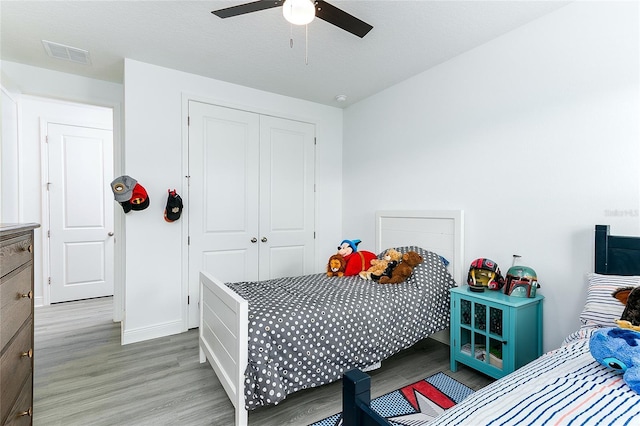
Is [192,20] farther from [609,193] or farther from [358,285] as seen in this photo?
[609,193]

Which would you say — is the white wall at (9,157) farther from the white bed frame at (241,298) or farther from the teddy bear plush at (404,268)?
the teddy bear plush at (404,268)

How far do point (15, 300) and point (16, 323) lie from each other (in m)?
0.10

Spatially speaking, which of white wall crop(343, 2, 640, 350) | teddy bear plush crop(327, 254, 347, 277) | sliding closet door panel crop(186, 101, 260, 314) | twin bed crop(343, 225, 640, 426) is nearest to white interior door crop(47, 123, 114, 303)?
sliding closet door panel crop(186, 101, 260, 314)

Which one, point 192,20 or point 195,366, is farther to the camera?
point 195,366

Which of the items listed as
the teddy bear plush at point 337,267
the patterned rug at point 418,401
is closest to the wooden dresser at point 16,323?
the patterned rug at point 418,401

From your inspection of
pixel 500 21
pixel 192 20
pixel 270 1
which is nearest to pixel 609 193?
pixel 500 21

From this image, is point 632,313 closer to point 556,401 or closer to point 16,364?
point 556,401

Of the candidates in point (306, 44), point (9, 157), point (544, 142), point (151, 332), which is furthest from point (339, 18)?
point (9, 157)

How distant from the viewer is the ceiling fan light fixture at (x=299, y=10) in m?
1.48

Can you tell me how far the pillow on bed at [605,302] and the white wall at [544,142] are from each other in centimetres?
34

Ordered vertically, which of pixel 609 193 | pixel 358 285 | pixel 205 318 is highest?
pixel 609 193

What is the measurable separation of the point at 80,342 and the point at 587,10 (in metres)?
4.72

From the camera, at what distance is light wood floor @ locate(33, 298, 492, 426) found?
1817 millimetres

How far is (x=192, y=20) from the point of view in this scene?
2207 millimetres
